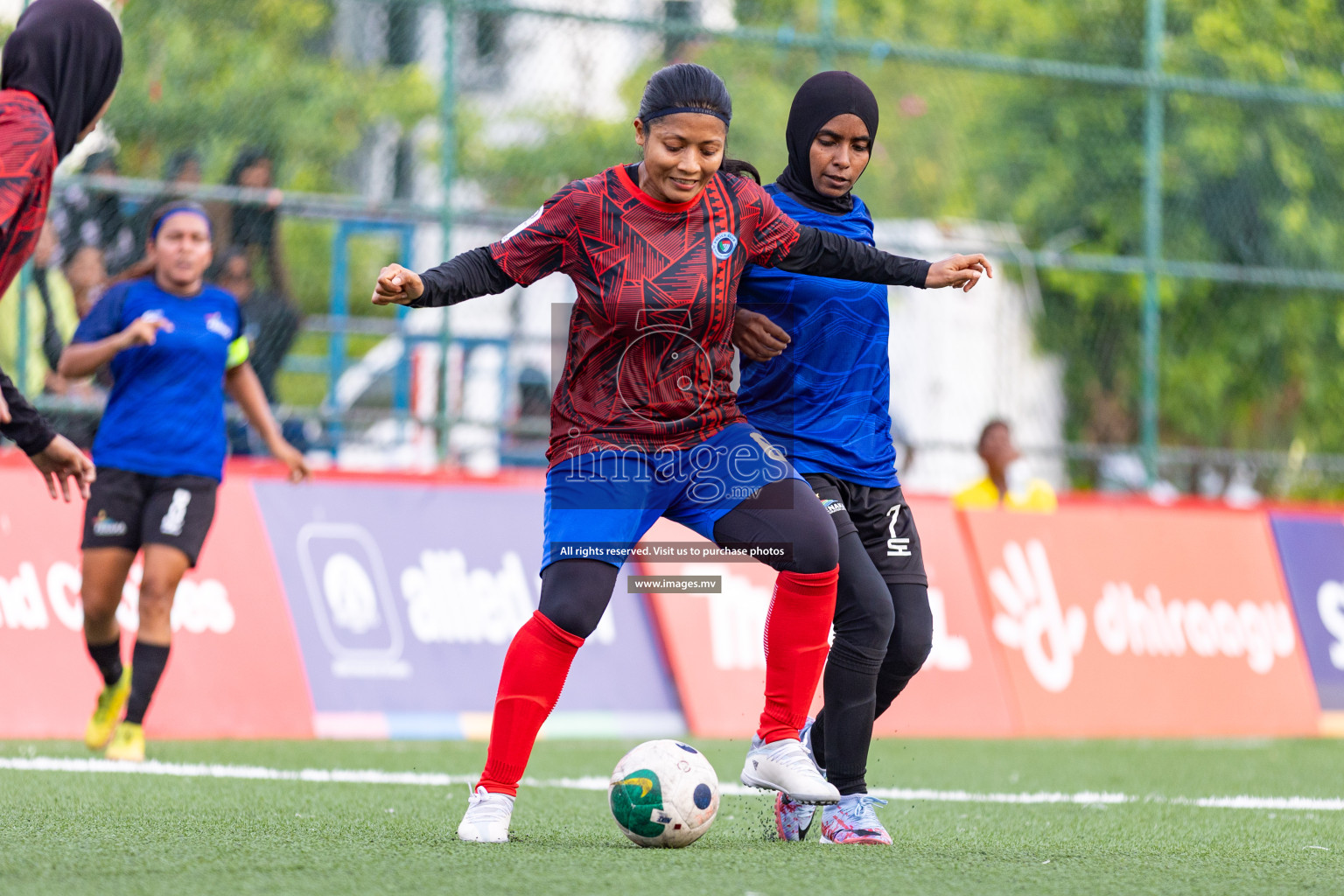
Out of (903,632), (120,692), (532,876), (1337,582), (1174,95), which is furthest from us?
(1174,95)

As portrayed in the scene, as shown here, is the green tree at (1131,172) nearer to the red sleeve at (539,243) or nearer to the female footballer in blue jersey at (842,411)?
the female footballer in blue jersey at (842,411)

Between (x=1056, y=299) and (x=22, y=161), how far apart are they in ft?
34.7

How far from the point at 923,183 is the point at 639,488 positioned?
42.2ft

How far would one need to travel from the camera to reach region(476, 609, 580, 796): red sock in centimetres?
452

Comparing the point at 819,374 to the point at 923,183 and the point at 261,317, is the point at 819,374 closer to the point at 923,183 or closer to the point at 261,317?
the point at 261,317

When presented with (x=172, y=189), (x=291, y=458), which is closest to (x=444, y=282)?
(x=291, y=458)

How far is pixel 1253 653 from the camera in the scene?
33.9ft

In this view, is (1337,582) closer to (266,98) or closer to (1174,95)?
(1174,95)

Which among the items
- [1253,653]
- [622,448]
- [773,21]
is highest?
[773,21]

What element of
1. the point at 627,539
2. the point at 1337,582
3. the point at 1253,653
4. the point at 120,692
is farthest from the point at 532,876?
the point at 1337,582

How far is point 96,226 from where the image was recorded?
9.52 meters

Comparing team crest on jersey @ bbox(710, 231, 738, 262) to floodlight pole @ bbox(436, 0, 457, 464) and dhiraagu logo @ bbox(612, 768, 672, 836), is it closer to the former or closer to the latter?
dhiraagu logo @ bbox(612, 768, 672, 836)

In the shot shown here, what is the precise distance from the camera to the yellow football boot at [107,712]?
23.2ft

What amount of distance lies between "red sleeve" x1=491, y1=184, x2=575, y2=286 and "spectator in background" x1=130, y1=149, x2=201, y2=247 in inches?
213
